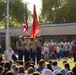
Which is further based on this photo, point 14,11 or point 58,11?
point 14,11

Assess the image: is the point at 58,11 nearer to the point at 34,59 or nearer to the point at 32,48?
the point at 34,59

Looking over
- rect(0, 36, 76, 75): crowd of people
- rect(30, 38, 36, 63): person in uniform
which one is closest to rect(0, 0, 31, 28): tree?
rect(0, 36, 76, 75): crowd of people

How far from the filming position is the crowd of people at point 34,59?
31.8ft

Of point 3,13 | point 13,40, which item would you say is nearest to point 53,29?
point 13,40

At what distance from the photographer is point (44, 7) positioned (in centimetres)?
5728

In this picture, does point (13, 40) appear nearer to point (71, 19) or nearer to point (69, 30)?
point (69, 30)

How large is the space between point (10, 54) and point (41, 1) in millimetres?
41963

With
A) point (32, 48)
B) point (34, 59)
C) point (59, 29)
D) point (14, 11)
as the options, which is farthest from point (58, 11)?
point (32, 48)

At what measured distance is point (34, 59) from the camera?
18.9 m

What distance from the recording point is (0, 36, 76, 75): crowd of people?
381 inches

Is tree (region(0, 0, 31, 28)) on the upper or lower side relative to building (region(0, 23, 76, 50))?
upper

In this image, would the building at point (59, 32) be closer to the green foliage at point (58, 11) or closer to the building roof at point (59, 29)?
the building roof at point (59, 29)

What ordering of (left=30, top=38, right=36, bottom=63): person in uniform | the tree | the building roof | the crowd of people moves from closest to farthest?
the crowd of people
(left=30, top=38, right=36, bottom=63): person in uniform
the building roof
the tree

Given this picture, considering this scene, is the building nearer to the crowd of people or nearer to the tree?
the crowd of people
